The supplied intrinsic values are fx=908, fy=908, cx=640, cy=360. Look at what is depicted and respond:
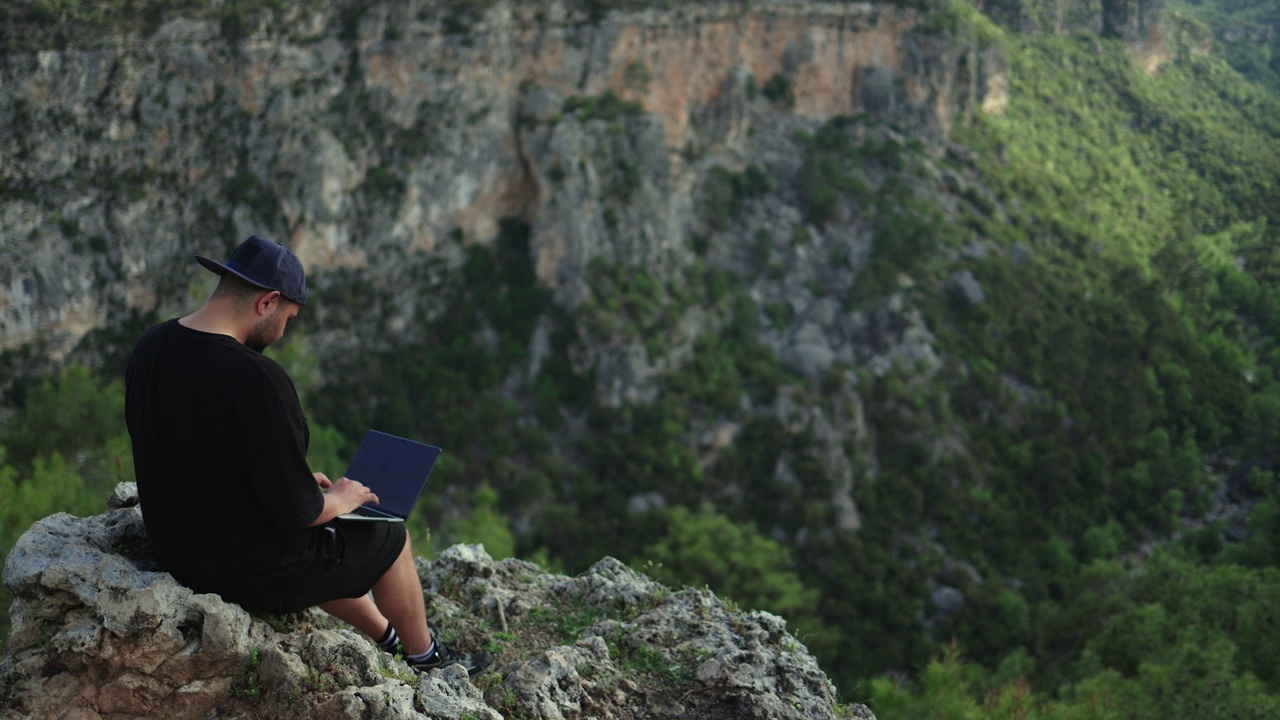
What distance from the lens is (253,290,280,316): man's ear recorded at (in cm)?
444

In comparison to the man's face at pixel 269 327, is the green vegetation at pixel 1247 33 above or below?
Result: above

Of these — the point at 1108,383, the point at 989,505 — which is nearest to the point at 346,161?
the point at 989,505

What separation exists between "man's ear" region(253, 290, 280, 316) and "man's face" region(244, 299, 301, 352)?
0.08 feet

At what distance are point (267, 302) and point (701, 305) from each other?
36307mm

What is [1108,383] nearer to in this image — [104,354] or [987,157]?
[987,157]

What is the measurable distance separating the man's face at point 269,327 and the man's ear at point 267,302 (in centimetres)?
2

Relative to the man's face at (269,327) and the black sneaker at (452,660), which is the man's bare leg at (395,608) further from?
the man's face at (269,327)

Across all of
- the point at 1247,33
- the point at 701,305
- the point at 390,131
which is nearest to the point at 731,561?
the point at 701,305

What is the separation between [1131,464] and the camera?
4131 cm

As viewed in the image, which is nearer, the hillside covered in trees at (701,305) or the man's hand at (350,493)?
the man's hand at (350,493)

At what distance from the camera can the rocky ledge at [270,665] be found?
4.44 metres

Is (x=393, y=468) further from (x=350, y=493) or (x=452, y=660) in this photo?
(x=452, y=660)

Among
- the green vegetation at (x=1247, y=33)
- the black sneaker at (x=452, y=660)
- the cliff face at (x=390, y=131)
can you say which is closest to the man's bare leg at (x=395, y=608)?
the black sneaker at (x=452, y=660)

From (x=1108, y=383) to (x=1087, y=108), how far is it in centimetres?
2960
